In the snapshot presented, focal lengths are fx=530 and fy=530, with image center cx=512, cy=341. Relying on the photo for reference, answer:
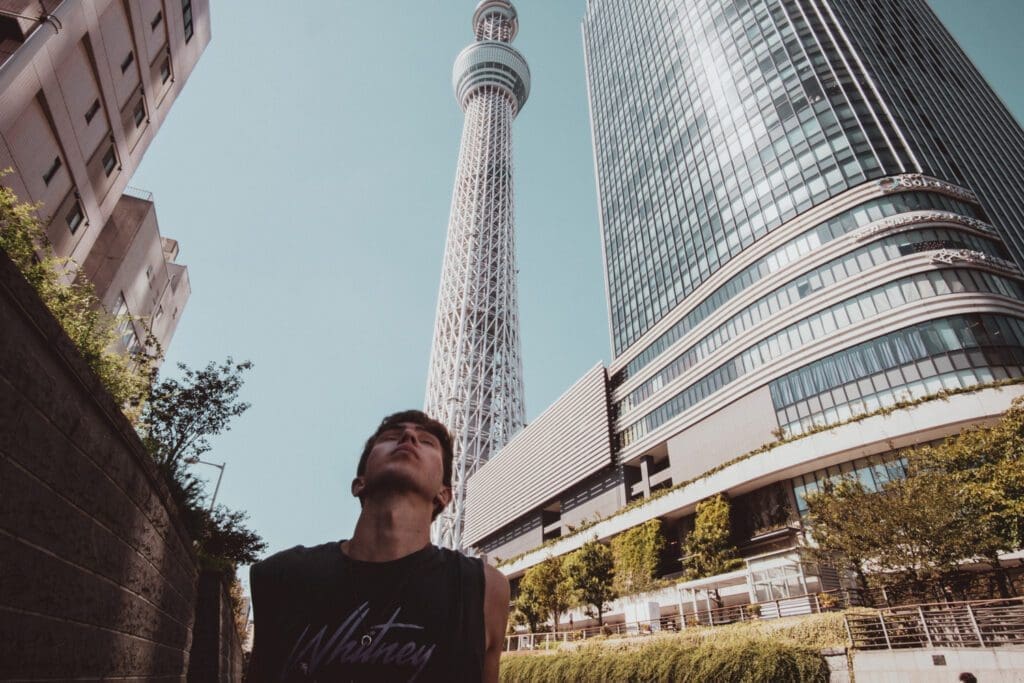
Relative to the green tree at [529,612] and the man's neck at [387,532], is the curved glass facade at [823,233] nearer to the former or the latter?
the green tree at [529,612]

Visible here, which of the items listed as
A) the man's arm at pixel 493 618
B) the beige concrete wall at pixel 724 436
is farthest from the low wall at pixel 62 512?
the beige concrete wall at pixel 724 436

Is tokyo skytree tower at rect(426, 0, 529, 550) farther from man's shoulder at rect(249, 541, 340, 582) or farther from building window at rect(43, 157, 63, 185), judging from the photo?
man's shoulder at rect(249, 541, 340, 582)

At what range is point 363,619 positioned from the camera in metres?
1.97

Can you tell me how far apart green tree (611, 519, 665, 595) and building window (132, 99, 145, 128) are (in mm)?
39873

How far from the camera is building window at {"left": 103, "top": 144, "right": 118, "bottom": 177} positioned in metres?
26.6

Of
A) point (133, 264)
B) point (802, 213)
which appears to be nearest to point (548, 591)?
point (802, 213)

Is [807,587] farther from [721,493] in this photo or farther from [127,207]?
[127,207]

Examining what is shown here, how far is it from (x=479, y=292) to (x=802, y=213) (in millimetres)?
58050

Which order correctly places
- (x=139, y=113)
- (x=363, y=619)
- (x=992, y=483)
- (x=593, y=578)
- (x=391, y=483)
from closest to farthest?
(x=363, y=619)
(x=391, y=483)
(x=992, y=483)
(x=139, y=113)
(x=593, y=578)

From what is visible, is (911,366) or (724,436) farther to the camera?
(724,436)

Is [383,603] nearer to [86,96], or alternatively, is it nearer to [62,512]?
[62,512]

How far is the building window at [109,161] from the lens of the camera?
87.2 feet

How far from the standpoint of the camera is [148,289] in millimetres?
36875

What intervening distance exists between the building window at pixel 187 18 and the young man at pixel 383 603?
3746 centimetres
